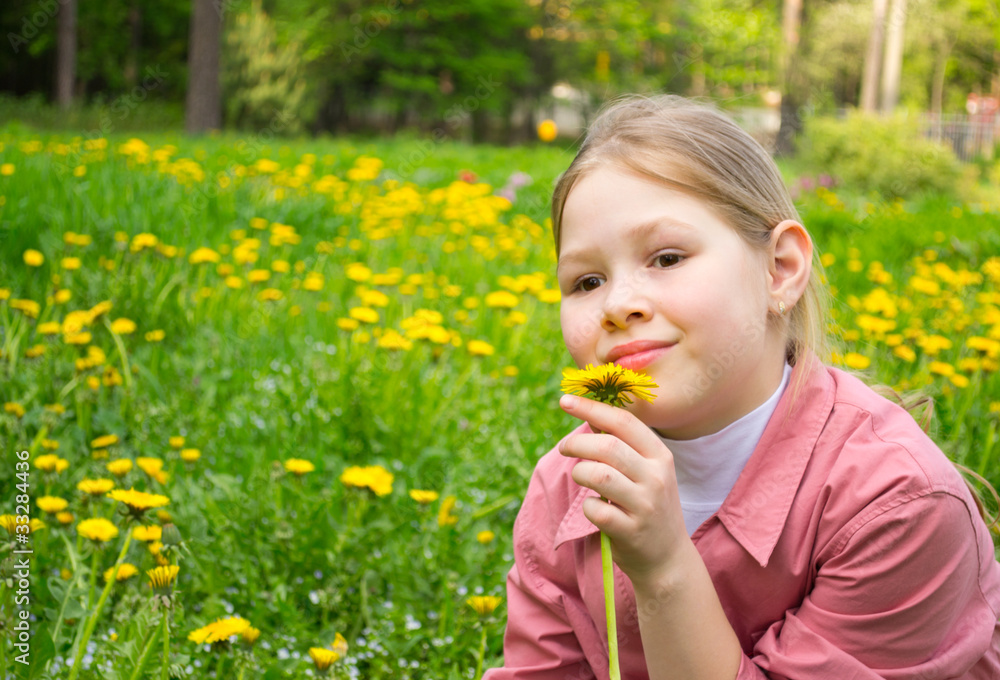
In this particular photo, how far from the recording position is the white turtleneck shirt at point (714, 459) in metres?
1.13

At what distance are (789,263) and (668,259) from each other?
225 millimetres

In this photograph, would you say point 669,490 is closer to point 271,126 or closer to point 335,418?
point 335,418

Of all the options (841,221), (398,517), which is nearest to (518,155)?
(841,221)

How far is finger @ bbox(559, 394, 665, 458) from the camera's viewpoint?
83cm

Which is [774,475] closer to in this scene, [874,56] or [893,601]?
[893,601]

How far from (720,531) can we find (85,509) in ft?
4.09

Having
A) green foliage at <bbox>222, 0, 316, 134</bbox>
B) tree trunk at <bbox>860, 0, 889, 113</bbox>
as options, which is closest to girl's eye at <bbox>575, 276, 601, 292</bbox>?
tree trunk at <bbox>860, 0, 889, 113</bbox>

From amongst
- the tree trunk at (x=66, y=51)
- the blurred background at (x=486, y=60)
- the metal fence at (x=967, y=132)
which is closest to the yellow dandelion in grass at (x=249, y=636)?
the blurred background at (x=486, y=60)

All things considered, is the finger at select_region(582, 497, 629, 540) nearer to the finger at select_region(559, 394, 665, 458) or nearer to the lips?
the finger at select_region(559, 394, 665, 458)

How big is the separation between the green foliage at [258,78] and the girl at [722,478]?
1647cm

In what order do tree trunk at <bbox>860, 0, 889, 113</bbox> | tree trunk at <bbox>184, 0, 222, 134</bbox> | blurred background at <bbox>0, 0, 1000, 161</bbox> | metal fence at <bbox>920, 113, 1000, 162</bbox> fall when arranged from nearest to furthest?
1. tree trunk at <bbox>184, 0, 222, 134</bbox>
2. tree trunk at <bbox>860, 0, 889, 113</bbox>
3. blurred background at <bbox>0, 0, 1000, 161</bbox>
4. metal fence at <bbox>920, 113, 1000, 162</bbox>

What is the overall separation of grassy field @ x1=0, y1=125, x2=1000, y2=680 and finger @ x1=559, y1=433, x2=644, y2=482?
58cm

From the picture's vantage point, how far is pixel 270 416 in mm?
2195

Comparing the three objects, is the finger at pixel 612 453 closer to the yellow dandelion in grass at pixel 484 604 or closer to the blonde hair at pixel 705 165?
the blonde hair at pixel 705 165
